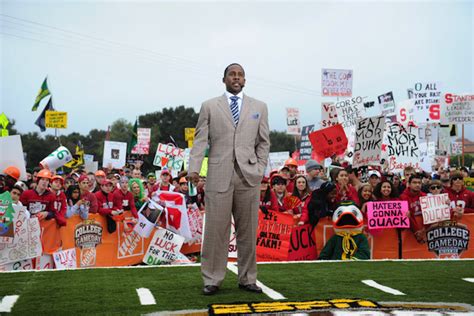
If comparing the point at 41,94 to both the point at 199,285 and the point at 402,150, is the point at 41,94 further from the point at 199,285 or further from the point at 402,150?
the point at 199,285

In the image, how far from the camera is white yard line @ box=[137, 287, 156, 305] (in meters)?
5.00

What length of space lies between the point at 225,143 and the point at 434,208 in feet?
17.8

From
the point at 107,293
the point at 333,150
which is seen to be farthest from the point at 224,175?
the point at 333,150

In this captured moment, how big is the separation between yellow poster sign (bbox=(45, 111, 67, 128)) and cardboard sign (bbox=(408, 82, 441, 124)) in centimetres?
1160

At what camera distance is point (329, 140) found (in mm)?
11883

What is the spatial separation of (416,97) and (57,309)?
17206 millimetres

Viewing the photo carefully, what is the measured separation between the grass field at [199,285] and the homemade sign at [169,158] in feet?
39.7

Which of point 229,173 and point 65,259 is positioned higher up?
point 229,173

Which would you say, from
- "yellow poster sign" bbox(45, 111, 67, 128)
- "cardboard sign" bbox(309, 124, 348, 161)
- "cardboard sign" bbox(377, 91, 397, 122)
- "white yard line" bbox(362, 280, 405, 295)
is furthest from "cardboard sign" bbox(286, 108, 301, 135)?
"white yard line" bbox(362, 280, 405, 295)

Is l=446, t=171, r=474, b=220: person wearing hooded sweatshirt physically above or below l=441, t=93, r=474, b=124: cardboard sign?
below

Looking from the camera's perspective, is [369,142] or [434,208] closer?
[434,208]

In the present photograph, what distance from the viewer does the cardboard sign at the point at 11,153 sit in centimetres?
947

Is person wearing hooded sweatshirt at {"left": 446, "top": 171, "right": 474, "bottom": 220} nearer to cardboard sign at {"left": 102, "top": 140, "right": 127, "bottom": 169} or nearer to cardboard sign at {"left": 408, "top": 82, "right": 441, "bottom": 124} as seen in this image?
cardboard sign at {"left": 408, "top": 82, "right": 441, "bottom": 124}

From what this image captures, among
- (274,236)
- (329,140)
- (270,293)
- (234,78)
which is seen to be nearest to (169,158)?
(329,140)
